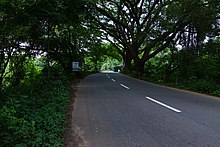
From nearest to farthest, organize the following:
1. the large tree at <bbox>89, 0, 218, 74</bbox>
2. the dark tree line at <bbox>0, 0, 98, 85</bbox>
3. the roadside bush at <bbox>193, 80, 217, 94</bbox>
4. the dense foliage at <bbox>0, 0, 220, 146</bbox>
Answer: the dense foliage at <bbox>0, 0, 220, 146</bbox>, the dark tree line at <bbox>0, 0, 98, 85</bbox>, the roadside bush at <bbox>193, 80, 217, 94</bbox>, the large tree at <bbox>89, 0, 218, 74</bbox>

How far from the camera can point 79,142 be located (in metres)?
5.25

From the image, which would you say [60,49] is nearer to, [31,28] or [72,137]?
[31,28]

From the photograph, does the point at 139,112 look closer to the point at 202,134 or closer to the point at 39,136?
the point at 202,134

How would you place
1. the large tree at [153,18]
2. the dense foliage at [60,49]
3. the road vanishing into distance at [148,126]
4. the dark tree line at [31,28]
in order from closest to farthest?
the road vanishing into distance at [148,126] < the dense foliage at [60,49] < the dark tree line at [31,28] < the large tree at [153,18]

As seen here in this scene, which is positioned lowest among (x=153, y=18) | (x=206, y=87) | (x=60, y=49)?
(x=206, y=87)

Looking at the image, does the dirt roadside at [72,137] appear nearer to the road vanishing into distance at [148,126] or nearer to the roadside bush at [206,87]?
the road vanishing into distance at [148,126]

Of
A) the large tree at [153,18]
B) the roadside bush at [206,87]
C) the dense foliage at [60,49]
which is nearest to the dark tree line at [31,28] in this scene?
the dense foliage at [60,49]

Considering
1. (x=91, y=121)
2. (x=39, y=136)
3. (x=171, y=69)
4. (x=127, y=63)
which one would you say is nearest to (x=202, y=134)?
(x=91, y=121)

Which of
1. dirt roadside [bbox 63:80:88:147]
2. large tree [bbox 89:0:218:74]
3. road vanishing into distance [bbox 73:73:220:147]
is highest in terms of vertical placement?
large tree [bbox 89:0:218:74]

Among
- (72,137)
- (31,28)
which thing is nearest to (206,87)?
(31,28)

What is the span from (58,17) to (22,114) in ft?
18.0

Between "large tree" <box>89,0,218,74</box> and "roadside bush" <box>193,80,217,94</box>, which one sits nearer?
"roadside bush" <box>193,80,217,94</box>

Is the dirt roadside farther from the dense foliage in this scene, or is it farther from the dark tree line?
the dark tree line

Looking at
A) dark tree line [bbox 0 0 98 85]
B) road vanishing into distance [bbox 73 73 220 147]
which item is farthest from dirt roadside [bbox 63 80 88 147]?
dark tree line [bbox 0 0 98 85]
